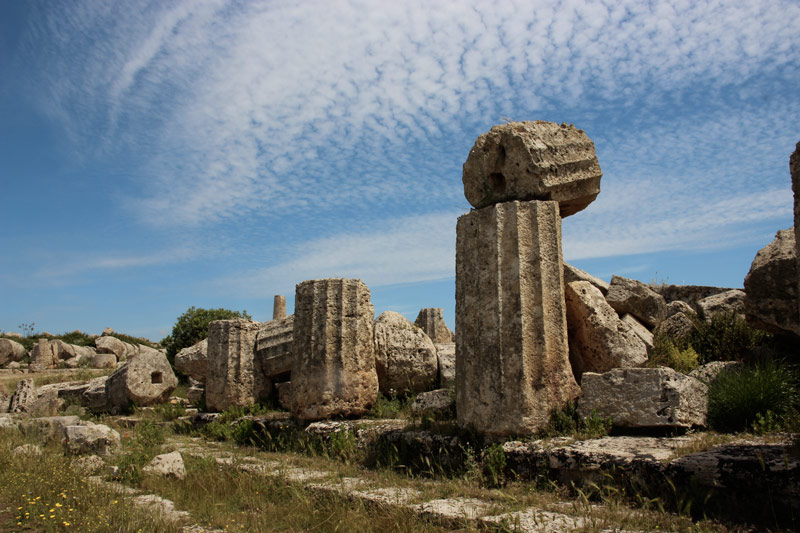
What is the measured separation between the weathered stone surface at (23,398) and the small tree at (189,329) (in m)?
5.17

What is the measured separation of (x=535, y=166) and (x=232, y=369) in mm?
7567

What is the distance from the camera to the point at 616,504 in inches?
179

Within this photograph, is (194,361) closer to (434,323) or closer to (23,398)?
(23,398)

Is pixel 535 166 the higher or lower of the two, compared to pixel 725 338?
higher

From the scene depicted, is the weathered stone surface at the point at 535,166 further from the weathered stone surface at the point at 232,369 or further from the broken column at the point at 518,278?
the weathered stone surface at the point at 232,369

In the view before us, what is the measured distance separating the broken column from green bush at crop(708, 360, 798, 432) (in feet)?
4.51

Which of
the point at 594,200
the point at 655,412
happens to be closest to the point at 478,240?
the point at 594,200

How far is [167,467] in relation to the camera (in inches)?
293

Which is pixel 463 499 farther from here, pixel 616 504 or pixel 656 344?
pixel 656 344

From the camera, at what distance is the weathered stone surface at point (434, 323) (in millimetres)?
16281

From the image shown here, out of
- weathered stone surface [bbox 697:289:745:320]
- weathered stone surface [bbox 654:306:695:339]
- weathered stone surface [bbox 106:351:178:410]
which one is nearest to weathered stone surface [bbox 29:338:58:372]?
weathered stone surface [bbox 106:351:178:410]

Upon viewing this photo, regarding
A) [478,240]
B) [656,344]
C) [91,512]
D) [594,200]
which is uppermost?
[594,200]

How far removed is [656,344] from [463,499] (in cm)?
370

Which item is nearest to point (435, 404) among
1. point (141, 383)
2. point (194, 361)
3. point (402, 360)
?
point (402, 360)
